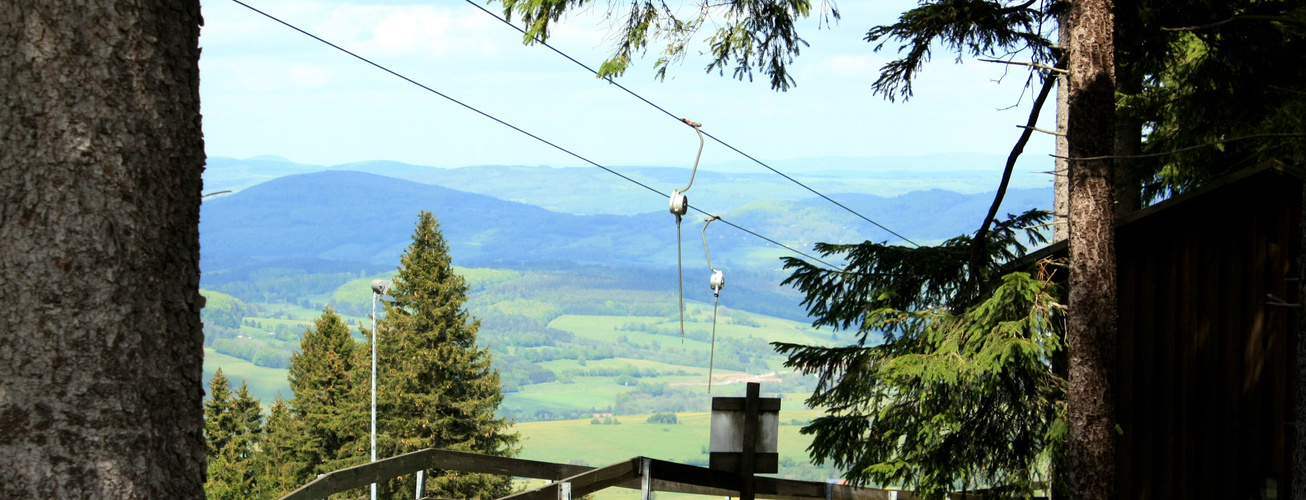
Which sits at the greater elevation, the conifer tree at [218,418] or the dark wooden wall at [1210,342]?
the dark wooden wall at [1210,342]

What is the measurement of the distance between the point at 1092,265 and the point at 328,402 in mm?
49333

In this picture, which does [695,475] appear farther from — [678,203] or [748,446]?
[678,203]

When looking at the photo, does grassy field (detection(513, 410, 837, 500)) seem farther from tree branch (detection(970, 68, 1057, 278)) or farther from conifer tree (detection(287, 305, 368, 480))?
tree branch (detection(970, 68, 1057, 278))

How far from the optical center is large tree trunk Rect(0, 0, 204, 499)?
297 cm

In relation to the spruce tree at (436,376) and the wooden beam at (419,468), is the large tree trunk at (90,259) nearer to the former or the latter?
the wooden beam at (419,468)

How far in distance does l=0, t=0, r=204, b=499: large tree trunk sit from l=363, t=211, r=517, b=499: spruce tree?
4074 cm

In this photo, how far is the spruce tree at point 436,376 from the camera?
4366 centimetres

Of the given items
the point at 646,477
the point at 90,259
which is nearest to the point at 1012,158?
the point at 646,477

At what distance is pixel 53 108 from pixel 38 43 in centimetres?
19

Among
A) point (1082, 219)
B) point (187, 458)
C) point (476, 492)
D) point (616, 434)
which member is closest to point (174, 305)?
point (187, 458)

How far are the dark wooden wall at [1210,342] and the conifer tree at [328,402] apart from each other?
1705 inches

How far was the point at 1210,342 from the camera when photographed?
902 centimetres

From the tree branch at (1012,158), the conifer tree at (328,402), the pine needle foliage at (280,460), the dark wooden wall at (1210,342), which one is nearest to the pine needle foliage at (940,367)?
the tree branch at (1012,158)

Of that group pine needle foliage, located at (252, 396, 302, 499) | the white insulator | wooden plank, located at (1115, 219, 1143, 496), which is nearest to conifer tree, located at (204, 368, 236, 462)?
pine needle foliage, located at (252, 396, 302, 499)
